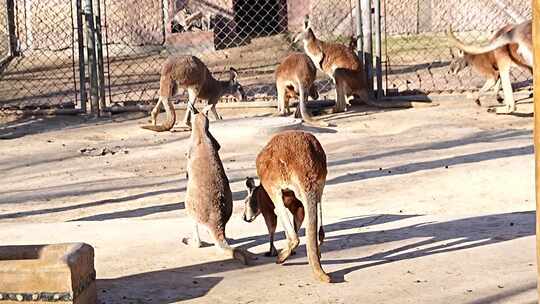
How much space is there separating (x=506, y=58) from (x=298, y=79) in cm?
248

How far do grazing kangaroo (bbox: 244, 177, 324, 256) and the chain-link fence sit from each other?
10.4m

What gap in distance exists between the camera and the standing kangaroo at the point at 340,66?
13.2 meters

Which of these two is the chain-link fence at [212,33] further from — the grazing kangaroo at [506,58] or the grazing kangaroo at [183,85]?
the grazing kangaroo at [183,85]

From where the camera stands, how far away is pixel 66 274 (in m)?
4.62

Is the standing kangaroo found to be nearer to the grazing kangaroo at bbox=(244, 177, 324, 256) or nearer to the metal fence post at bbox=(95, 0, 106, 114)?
the metal fence post at bbox=(95, 0, 106, 114)

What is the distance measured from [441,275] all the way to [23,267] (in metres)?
2.09

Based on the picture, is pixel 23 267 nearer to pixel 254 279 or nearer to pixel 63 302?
pixel 63 302

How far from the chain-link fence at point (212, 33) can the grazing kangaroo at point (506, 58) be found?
3069 millimetres

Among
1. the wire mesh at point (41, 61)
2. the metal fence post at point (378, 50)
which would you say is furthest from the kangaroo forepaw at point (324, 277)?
the wire mesh at point (41, 61)

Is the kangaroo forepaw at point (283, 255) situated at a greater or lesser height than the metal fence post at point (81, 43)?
lesser

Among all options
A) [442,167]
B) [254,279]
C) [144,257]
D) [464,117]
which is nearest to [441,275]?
[254,279]

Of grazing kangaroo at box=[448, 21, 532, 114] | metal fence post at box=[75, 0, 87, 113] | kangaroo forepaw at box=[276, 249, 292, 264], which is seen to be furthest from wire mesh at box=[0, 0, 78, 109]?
kangaroo forepaw at box=[276, 249, 292, 264]

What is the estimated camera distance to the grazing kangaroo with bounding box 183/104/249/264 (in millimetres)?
5902

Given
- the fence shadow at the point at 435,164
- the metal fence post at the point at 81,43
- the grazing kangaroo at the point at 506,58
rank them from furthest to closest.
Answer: the metal fence post at the point at 81,43 → the grazing kangaroo at the point at 506,58 → the fence shadow at the point at 435,164
